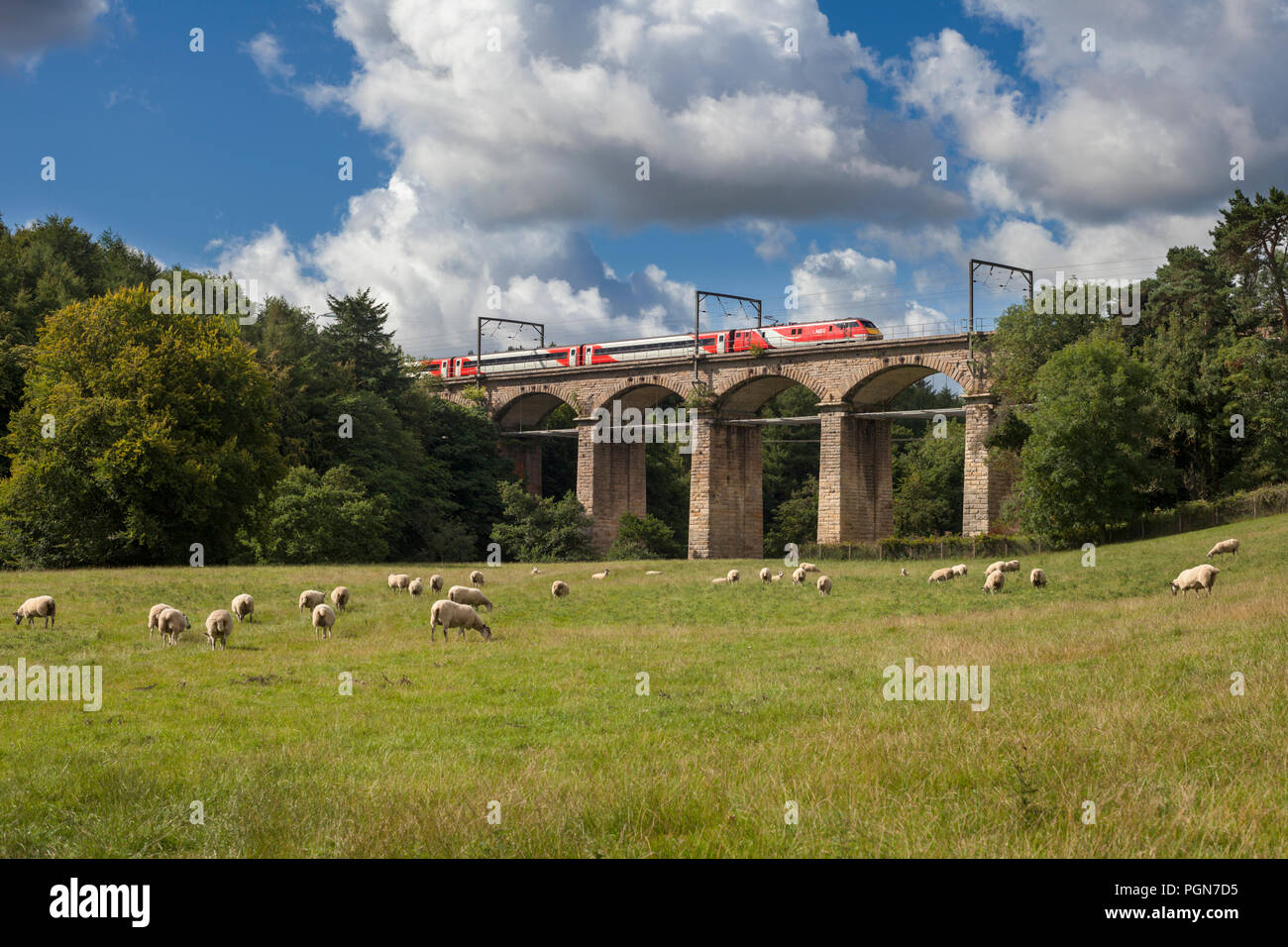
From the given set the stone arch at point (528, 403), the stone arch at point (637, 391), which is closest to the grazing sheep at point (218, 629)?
the stone arch at point (637, 391)

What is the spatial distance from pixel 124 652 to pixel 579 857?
44.3ft

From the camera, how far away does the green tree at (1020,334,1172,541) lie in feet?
151

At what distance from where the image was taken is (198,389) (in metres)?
42.4

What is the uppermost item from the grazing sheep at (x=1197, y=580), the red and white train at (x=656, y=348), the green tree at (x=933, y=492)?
the red and white train at (x=656, y=348)

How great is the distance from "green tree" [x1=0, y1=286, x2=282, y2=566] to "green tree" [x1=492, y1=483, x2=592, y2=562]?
67.1 ft

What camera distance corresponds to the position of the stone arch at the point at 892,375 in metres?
52.8

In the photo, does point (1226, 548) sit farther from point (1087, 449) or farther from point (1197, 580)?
point (1197, 580)

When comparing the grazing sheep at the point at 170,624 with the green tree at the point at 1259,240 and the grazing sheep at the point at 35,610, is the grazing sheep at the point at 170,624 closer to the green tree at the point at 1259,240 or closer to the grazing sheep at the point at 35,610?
the grazing sheep at the point at 35,610

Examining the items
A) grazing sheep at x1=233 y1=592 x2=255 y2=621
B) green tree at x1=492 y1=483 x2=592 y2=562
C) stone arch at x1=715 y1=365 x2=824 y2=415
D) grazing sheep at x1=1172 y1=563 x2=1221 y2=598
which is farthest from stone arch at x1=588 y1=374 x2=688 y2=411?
grazing sheep at x1=233 y1=592 x2=255 y2=621

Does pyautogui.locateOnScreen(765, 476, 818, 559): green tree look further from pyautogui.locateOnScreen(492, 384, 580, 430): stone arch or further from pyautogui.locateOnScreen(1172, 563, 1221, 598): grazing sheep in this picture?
pyautogui.locateOnScreen(1172, 563, 1221, 598): grazing sheep

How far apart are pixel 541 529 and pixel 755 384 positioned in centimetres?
1539

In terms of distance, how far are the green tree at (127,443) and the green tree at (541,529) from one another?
2044 centimetres
